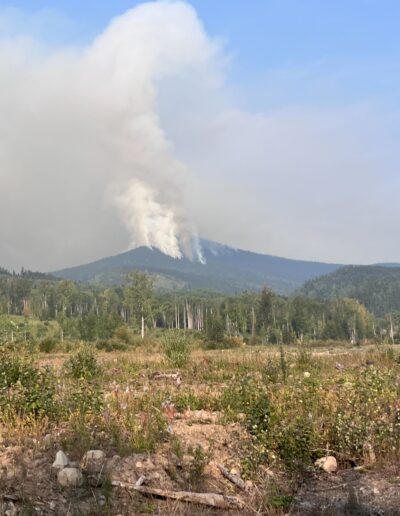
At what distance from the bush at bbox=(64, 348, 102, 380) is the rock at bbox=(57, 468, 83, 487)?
6.74 m

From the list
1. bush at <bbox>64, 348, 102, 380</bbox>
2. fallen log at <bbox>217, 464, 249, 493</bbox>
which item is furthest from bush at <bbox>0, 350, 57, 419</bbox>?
bush at <bbox>64, 348, 102, 380</bbox>

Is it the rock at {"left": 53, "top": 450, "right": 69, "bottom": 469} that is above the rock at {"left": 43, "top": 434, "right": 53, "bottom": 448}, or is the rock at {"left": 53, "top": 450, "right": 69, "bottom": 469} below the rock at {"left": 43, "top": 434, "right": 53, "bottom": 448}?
below

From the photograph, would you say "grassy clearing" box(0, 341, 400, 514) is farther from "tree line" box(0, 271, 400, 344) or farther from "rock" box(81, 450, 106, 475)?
"tree line" box(0, 271, 400, 344)

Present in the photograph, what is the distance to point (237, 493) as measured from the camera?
600 centimetres

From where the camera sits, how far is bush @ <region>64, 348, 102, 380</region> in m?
12.7

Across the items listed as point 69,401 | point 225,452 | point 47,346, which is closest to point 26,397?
point 69,401

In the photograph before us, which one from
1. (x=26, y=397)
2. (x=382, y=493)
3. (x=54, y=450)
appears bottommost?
(x=382, y=493)

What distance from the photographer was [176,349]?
1828cm

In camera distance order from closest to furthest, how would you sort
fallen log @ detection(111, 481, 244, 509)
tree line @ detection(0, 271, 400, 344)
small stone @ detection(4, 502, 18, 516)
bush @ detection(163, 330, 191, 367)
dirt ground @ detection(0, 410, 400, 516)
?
small stone @ detection(4, 502, 18, 516)
dirt ground @ detection(0, 410, 400, 516)
fallen log @ detection(111, 481, 244, 509)
bush @ detection(163, 330, 191, 367)
tree line @ detection(0, 271, 400, 344)

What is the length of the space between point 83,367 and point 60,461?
6970mm

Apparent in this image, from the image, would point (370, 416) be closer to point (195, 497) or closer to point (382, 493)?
point (382, 493)

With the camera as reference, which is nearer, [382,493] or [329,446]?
[382,493]

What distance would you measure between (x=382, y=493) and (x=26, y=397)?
5.52 meters

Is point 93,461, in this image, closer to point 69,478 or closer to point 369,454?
point 69,478
